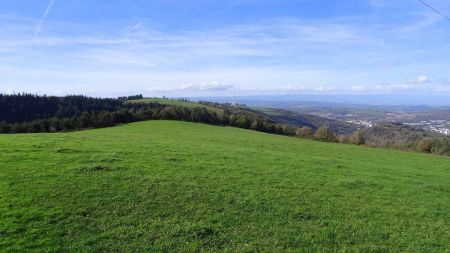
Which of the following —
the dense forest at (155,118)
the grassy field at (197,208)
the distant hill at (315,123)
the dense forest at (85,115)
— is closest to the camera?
the grassy field at (197,208)

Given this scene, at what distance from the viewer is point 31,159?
1703cm

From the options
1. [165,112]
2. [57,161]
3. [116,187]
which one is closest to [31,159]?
[57,161]

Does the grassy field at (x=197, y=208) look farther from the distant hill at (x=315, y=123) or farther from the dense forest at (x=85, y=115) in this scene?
the distant hill at (x=315, y=123)

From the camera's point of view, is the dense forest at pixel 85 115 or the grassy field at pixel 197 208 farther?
the dense forest at pixel 85 115

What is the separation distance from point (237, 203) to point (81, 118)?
7344cm

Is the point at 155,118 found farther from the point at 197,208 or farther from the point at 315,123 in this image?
the point at 315,123

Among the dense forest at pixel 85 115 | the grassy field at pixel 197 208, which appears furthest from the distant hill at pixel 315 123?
the grassy field at pixel 197 208

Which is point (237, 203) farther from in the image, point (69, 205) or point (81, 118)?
point (81, 118)

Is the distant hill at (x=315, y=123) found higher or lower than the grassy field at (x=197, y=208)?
lower

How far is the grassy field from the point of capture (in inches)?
402

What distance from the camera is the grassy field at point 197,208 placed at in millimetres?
10219

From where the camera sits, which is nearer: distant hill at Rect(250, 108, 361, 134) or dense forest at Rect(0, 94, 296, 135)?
dense forest at Rect(0, 94, 296, 135)

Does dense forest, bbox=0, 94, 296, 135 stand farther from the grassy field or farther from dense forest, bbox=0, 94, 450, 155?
the grassy field

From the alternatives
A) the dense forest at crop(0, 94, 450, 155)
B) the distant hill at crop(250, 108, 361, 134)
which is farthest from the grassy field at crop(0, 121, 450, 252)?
the distant hill at crop(250, 108, 361, 134)
